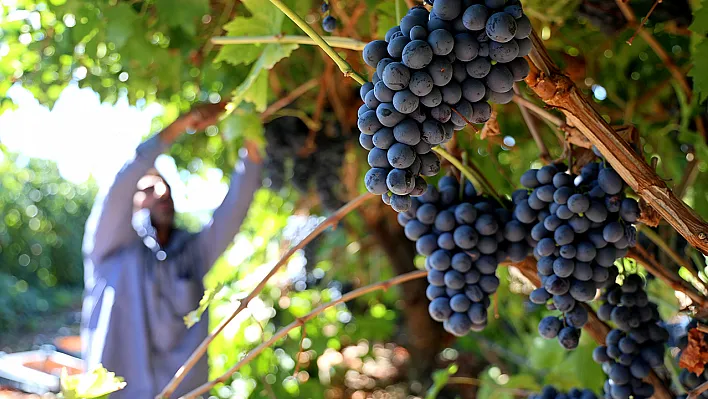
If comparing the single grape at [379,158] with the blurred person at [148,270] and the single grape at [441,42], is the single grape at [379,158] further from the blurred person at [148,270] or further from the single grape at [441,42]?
the blurred person at [148,270]

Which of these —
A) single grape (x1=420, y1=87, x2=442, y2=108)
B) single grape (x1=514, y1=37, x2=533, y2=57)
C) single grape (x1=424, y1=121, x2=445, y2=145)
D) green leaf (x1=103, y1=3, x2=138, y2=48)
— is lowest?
green leaf (x1=103, y1=3, x2=138, y2=48)

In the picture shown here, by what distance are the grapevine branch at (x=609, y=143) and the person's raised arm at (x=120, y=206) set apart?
1.49 m

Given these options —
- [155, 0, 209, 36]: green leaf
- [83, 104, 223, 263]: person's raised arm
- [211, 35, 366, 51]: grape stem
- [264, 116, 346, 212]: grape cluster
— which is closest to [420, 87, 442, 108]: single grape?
[211, 35, 366, 51]: grape stem

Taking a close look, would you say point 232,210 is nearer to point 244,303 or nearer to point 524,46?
point 244,303

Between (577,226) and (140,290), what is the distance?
1538mm

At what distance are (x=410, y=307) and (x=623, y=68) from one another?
1.35 m

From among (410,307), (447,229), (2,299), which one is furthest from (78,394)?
(2,299)

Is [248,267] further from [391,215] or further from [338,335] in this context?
[391,215]

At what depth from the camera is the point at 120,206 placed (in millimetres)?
2027

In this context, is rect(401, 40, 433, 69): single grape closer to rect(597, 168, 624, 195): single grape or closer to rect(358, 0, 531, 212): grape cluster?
rect(358, 0, 531, 212): grape cluster

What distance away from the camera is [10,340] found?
761 centimetres

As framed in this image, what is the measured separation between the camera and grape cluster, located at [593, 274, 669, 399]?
34.7 inches

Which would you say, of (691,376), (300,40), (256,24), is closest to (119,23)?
(256,24)

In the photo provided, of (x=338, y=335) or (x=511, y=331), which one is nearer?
(x=338, y=335)
